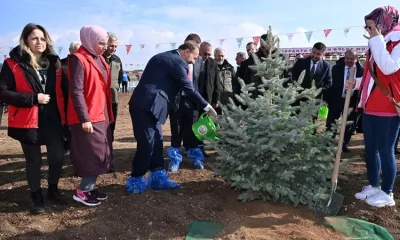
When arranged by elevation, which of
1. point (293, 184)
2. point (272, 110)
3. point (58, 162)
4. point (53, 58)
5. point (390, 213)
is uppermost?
point (53, 58)

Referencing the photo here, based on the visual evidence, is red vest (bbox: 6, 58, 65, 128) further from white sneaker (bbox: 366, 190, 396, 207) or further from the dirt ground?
white sneaker (bbox: 366, 190, 396, 207)

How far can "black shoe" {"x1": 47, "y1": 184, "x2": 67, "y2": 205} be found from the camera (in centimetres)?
413

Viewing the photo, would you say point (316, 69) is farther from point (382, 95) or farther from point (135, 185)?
point (135, 185)

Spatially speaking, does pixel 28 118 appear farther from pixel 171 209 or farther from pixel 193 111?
pixel 193 111

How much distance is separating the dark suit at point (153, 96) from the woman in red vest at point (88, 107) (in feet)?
1.37

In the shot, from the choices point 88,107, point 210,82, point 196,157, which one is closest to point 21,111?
point 88,107

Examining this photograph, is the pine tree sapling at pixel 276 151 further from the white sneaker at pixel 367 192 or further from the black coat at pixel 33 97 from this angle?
the black coat at pixel 33 97

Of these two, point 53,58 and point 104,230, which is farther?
point 53,58

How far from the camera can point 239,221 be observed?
3.67m

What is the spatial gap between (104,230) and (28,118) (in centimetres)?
133

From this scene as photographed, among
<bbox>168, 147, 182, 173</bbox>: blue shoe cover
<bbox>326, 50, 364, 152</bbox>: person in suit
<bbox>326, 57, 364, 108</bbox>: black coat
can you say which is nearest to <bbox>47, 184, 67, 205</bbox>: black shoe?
<bbox>168, 147, 182, 173</bbox>: blue shoe cover

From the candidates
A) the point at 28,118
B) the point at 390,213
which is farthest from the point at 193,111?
the point at 390,213

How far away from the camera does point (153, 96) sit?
13.7ft

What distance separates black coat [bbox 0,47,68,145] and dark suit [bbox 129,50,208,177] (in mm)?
795
